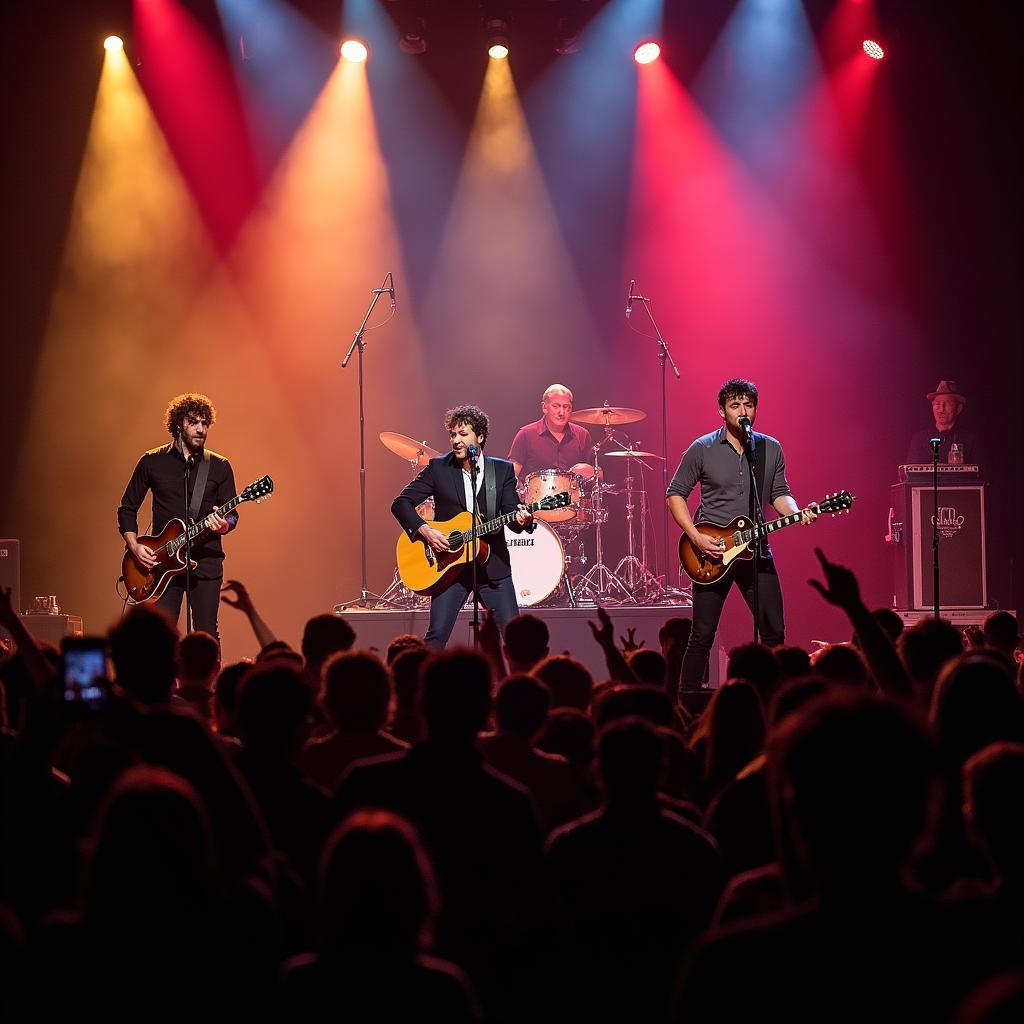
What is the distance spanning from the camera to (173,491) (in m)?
8.75

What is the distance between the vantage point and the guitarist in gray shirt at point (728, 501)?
25.7 feet

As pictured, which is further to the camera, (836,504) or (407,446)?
(407,446)

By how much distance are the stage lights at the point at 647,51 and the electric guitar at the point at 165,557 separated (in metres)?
7.03

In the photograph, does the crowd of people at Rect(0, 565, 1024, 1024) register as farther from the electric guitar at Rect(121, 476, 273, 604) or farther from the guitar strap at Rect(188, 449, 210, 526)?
the guitar strap at Rect(188, 449, 210, 526)

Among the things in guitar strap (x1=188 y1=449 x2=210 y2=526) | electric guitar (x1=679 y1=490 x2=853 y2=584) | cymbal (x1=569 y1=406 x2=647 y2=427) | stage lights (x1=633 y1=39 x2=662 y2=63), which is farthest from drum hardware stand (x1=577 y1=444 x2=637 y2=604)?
stage lights (x1=633 y1=39 x2=662 y2=63)

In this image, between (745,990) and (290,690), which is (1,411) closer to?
(290,690)

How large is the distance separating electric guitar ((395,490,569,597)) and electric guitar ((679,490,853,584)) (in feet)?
3.30

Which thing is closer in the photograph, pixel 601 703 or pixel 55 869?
pixel 55 869

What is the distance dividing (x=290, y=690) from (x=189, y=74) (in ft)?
38.8

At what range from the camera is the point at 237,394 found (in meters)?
13.7

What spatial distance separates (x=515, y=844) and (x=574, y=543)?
9.97 m

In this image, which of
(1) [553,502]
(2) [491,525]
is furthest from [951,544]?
(2) [491,525]

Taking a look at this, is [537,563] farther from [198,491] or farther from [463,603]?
[198,491]

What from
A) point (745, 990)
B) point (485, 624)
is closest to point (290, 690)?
point (745, 990)
